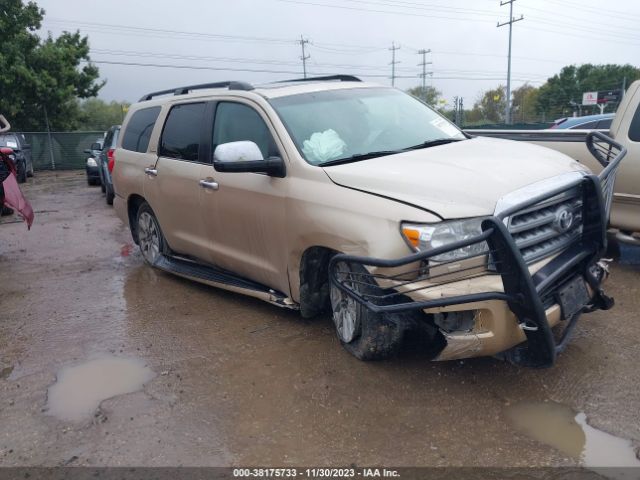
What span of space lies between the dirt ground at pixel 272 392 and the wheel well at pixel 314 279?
29 centimetres

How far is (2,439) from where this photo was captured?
321cm

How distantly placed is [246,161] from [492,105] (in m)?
76.2

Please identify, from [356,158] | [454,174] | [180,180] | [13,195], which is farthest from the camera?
[13,195]

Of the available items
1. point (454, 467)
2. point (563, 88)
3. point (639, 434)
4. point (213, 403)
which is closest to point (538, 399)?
point (639, 434)

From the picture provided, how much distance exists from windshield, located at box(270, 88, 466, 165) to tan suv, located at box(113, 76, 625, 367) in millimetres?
15

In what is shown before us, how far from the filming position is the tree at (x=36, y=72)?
2697 cm

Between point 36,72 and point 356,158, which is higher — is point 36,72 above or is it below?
above

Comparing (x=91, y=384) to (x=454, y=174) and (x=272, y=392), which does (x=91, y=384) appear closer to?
(x=272, y=392)

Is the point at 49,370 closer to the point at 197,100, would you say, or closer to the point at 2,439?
the point at 2,439

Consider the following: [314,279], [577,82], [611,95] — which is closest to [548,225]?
[314,279]

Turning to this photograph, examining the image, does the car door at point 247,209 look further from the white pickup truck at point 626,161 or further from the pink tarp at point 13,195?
the pink tarp at point 13,195

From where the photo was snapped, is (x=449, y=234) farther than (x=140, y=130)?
No

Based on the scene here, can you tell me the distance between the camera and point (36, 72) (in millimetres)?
28000

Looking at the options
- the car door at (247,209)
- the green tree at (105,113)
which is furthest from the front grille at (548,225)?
the green tree at (105,113)
